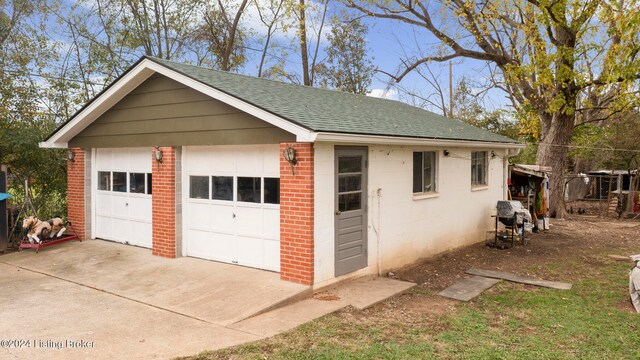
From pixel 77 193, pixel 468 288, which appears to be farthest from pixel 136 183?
pixel 468 288

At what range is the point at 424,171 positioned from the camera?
981 cm

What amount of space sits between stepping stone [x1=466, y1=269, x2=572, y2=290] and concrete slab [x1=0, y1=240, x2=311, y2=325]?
3820 millimetres

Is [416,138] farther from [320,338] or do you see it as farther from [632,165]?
[632,165]

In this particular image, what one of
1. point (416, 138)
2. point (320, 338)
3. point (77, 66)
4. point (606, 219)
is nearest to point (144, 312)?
point (320, 338)

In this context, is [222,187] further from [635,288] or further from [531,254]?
[531,254]

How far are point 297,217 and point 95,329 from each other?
3.06 meters

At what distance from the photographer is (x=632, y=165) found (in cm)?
2673

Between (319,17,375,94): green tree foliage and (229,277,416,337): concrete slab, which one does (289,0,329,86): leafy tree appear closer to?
(319,17,375,94): green tree foliage

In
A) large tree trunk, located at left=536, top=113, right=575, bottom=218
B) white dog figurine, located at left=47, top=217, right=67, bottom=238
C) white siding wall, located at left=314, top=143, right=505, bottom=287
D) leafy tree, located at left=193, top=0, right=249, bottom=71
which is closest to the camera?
white siding wall, located at left=314, top=143, right=505, bottom=287

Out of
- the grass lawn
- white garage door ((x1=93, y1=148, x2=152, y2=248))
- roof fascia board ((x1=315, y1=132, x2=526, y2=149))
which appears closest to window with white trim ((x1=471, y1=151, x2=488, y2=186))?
roof fascia board ((x1=315, y1=132, x2=526, y2=149))

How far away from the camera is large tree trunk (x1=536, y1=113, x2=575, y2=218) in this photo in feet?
56.4

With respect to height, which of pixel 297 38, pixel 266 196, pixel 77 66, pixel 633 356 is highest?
pixel 297 38

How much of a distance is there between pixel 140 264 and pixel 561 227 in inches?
523

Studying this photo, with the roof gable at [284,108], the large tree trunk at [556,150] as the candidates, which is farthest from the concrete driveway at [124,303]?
the large tree trunk at [556,150]
